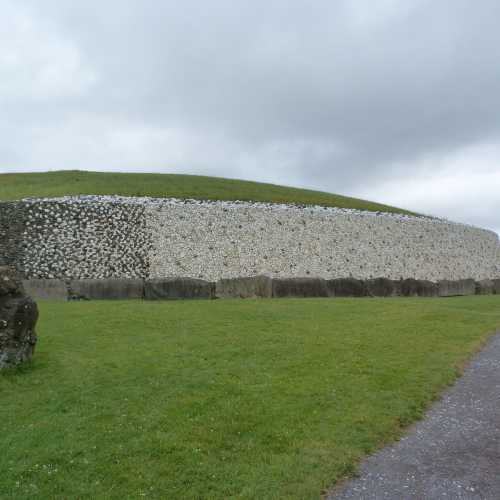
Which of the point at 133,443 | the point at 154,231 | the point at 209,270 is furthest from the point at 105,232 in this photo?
the point at 133,443

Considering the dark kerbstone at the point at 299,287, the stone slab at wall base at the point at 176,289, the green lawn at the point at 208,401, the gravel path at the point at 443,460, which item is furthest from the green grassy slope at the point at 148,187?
the gravel path at the point at 443,460

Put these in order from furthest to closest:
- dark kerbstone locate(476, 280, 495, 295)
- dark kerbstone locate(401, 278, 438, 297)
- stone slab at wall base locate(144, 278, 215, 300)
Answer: dark kerbstone locate(476, 280, 495, 295)
dark kerbstone locate(401, 278, 438, 297)
stone slab at wall base locate(144, 278, 215, 300)

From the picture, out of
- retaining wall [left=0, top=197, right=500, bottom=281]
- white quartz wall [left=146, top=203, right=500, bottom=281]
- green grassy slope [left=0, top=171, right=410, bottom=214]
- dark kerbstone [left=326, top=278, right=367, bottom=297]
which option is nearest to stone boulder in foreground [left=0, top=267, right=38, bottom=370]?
dark kerbstone [left=326, top=278, right=367, bottom=297]

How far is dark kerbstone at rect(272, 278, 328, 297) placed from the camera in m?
16.9

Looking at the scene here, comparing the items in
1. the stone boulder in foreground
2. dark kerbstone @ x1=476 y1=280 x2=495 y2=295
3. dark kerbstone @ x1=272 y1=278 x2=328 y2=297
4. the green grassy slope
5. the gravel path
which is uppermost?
the green grassy slope

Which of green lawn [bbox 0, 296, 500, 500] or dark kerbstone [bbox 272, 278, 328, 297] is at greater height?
dark kerbstone [bbox 272, 278, 328, 297]

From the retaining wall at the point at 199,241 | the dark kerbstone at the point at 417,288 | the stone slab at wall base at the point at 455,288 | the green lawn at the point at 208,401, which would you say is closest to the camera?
the green lawn at the point at 208,401

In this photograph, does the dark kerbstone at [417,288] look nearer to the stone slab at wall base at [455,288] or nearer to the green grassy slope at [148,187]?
the stone slab at wall base at [455,288]

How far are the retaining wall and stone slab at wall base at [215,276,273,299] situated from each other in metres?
5.15

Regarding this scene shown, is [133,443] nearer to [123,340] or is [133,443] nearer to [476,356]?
[123,340]

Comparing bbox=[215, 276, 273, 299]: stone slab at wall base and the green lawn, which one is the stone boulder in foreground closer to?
the green lawn

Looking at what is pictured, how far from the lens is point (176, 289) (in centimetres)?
1580

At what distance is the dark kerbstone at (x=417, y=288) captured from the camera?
2034 centimetres

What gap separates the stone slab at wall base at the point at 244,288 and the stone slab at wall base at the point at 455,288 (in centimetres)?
912
